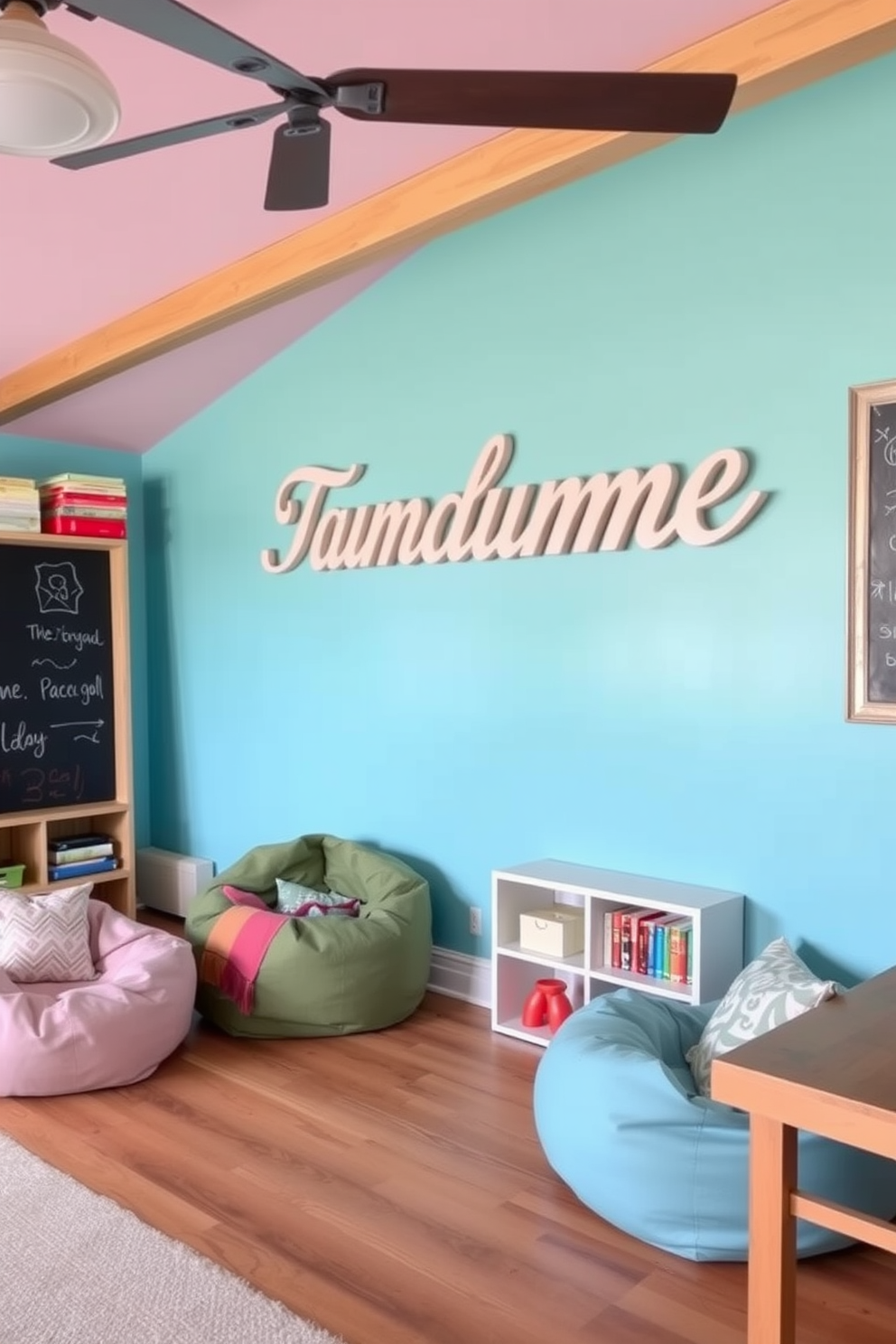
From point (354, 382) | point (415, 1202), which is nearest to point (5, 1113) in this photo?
point (415, 1202)

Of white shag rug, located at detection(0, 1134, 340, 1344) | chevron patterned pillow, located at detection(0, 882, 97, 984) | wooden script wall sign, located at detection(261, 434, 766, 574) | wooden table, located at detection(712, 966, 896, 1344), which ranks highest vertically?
wooden script wall sign, located at detection(261, 434, 766, 574)

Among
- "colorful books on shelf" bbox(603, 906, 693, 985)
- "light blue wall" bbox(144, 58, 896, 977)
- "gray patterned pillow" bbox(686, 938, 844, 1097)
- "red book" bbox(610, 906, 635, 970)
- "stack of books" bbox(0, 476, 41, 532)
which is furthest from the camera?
"stack of books" bbox(0, 476, 41, 532)

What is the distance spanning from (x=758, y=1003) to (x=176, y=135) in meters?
2.30

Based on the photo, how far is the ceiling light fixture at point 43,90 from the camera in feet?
5.14

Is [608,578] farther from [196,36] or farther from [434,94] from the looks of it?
[196,36]

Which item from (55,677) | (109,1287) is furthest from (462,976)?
(55,677)

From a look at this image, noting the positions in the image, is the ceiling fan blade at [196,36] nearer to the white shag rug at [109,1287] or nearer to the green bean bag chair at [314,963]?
the white shag rug at [109,1287]

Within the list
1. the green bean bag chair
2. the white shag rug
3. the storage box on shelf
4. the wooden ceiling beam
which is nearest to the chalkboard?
the wooden ceiling beam

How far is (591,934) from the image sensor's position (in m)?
3.52

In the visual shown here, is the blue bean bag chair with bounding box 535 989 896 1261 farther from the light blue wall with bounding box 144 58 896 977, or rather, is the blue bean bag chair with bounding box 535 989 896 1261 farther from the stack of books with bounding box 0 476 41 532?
the stack of books with bounding box 0 476 41 532

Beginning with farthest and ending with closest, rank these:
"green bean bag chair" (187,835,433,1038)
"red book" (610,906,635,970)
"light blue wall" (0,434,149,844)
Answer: "light blue wall" (0,434,149,844) → "green bean bag chair" (187,835,433,1038) → "red book" (610,906,635,970)

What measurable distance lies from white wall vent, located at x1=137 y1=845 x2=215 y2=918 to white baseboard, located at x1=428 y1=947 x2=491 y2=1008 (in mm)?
1432

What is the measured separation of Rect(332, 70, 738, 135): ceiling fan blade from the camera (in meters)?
1.62

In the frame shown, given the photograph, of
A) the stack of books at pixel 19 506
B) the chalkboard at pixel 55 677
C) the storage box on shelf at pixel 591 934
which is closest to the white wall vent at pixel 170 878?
the chalkboard at pixel 55 677
